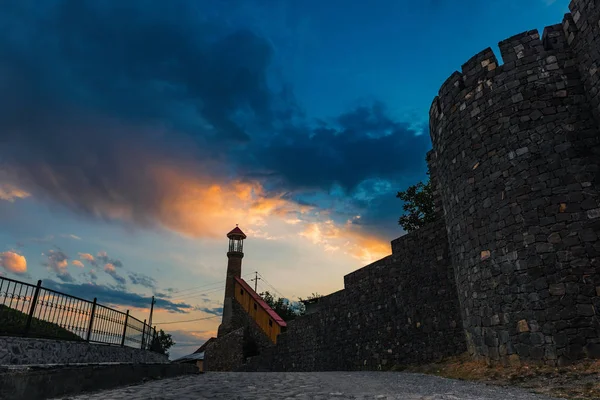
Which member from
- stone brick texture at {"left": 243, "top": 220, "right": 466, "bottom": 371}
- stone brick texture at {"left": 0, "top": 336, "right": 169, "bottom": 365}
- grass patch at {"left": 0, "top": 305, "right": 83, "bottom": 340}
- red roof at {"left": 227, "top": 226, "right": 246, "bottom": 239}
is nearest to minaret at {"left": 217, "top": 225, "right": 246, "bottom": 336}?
red roof at {"left": 227, "top": 226, "right": 246, "bottom": 239}

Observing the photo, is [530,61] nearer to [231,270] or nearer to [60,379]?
[60,379]

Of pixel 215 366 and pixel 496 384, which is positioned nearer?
pixel 496 384

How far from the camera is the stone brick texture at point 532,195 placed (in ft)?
22.0

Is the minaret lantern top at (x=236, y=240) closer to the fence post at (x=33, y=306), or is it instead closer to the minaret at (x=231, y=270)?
the minaret at (x=231, y=270)

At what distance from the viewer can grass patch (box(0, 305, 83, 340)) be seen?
19.5ft

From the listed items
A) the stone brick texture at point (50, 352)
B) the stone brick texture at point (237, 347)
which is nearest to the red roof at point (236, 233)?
the stone brick texture at point (237, 347)

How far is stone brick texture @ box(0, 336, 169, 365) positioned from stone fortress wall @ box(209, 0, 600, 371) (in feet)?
26.6

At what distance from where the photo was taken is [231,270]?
31109mm

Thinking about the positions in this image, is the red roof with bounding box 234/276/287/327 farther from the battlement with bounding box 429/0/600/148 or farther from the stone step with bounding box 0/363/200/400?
the battlement with bounding box 429/0/600/148

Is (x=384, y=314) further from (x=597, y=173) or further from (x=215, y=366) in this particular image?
(x=215, y=366)

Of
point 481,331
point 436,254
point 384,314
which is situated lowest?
point 481,331

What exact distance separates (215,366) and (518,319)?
69.9ft

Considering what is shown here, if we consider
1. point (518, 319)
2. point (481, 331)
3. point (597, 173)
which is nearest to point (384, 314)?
point (481, 331)

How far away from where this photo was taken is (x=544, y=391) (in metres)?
5.41
